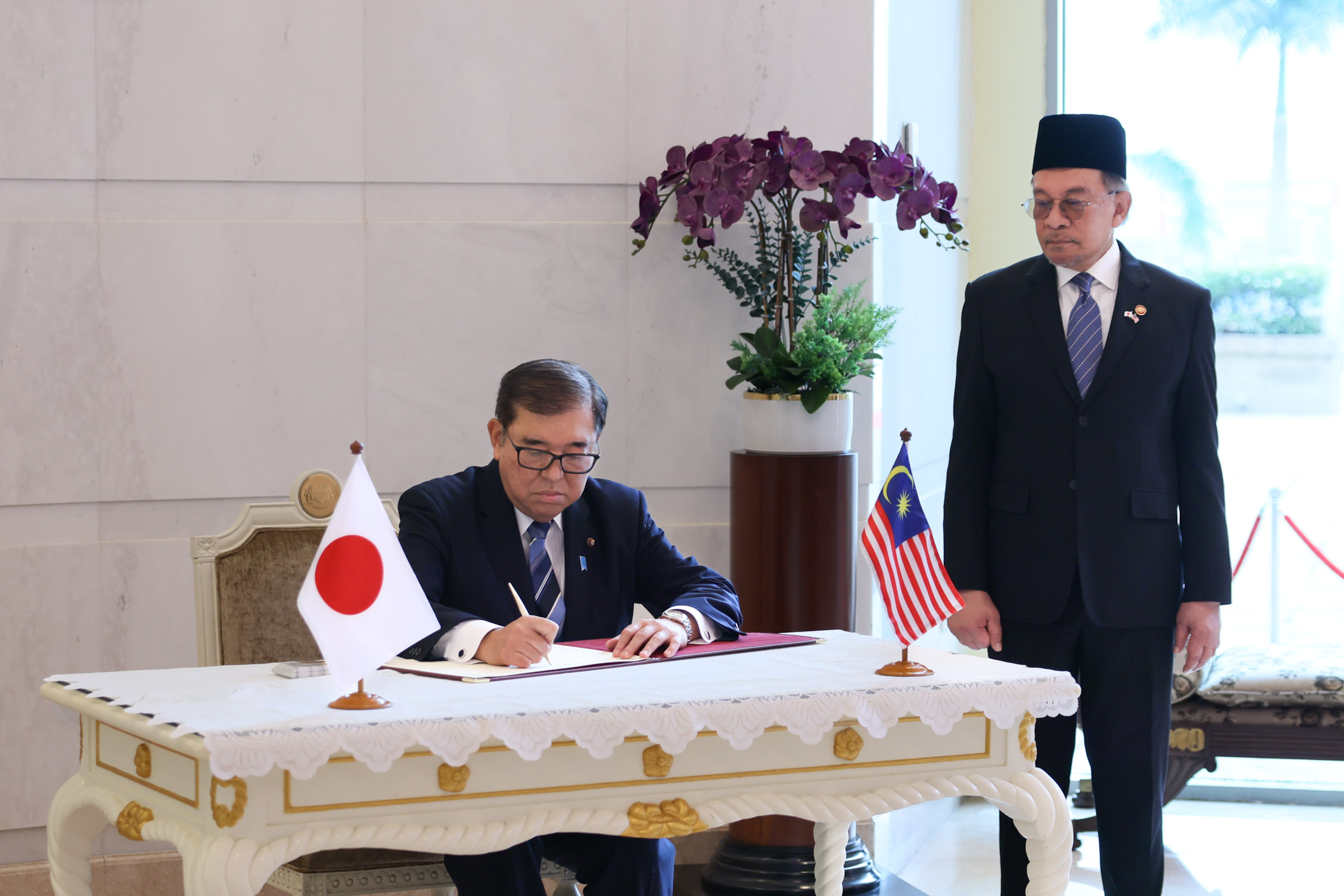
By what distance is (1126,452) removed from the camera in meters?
3.13

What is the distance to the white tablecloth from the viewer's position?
205 cm

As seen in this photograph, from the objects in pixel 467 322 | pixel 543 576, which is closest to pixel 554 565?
pixel 543 576

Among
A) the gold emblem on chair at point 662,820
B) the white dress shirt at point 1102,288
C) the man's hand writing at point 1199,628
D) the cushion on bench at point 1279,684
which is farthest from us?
the cushion on bench at point 1279,684

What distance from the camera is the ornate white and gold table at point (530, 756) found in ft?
6.73

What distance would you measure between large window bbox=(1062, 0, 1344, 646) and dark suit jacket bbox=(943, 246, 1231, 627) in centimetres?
248

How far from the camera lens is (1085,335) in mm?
3215

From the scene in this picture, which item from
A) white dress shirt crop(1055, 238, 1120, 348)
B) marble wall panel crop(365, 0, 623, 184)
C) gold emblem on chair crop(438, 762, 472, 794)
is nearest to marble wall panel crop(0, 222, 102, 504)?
marble wall panel crop(365, 0, 623, 184)

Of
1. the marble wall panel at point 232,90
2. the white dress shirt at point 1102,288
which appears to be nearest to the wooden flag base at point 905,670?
the white dress shirt at point 1102,288

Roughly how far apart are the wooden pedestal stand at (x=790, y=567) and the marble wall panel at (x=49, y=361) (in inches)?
75.7

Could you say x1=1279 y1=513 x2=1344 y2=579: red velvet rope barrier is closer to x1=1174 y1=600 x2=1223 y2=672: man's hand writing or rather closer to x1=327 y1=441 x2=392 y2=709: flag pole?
x1=1174 y1=600 x2=1223 y2=672: man's hand writing

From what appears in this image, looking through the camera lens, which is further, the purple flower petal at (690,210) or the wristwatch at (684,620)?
the purple flower petal at (690,210)

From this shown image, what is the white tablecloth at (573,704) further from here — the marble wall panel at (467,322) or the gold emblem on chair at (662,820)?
the marble wall panel at (467,322)

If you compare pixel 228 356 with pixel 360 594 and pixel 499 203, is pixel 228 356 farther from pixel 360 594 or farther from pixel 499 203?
pixel 360 594

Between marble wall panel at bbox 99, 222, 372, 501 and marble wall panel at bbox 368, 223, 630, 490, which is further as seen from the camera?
marble wall panel at bbox 368, 223, 630, 490
